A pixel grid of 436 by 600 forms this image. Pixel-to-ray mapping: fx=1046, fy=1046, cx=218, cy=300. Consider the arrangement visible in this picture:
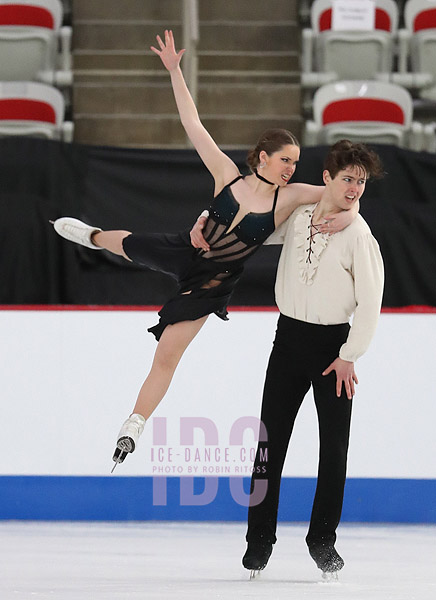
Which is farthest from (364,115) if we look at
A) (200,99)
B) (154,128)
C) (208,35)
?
(208,35)

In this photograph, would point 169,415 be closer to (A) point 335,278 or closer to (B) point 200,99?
(A) point 335,278

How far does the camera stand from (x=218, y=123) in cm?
766

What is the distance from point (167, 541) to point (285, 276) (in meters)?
1.59

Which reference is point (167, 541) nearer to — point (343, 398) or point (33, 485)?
point (33, 485)

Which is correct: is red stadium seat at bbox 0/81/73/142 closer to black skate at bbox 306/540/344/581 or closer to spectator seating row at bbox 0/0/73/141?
spectator seating row at bbox 0/0/73/141

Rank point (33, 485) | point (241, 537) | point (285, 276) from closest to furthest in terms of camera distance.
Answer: point (285, 276) < point (241, 537) < point (33, 485)

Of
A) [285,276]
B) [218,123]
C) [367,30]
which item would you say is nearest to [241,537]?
[285,276]

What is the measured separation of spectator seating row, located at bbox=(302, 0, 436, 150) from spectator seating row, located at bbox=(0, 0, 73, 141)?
1.77 m

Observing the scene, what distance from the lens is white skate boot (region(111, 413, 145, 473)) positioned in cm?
318

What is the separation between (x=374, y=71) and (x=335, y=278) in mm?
4650

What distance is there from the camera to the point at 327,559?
11.4 feet

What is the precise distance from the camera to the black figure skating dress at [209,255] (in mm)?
3318

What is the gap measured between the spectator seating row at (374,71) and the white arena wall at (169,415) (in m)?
2.38

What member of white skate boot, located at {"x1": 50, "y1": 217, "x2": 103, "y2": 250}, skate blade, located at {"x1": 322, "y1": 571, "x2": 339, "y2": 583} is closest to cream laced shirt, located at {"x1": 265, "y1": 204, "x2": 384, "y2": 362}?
white skate boot, located at {"x1": 50, "y1": 217, "x2": 103, "y2": 250}
